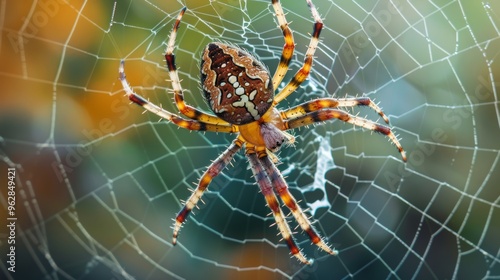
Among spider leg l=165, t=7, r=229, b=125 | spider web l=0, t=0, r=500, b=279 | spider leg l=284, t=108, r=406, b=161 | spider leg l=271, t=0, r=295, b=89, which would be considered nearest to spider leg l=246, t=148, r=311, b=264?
spider leg l=165, t=7, r=229, b=125

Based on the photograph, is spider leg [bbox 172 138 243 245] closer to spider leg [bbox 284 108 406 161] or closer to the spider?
the spider

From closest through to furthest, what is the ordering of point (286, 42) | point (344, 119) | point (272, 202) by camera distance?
1. point (286, 42)
2. point (344, 119)
3. point (272, 202)

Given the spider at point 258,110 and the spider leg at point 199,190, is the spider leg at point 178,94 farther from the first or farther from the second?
the spider leg at point 199,190

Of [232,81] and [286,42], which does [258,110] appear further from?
[286,42]

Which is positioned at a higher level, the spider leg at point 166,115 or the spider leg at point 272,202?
the spider leg at point 166,115

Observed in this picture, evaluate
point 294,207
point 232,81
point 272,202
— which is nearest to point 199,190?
point 272,202

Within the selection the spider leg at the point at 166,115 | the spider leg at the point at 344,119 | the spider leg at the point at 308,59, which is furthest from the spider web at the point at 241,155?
the spider leg at the point at 344,119
